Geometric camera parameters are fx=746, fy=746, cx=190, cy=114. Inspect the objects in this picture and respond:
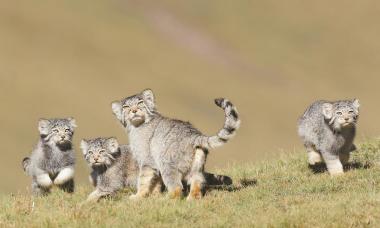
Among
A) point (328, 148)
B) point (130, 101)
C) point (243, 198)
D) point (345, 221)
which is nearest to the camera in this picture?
point (345, 221)

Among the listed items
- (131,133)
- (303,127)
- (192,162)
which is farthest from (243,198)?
(303,127)

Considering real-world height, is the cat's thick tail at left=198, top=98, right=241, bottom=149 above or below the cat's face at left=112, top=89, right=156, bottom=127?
below

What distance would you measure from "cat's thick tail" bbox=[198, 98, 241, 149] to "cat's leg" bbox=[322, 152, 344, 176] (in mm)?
2996

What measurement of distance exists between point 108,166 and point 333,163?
4376mm

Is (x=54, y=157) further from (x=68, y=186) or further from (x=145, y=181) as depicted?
(x=145, y=181)

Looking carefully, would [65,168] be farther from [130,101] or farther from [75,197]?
[130,101]

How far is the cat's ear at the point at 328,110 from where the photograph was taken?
48.3ft

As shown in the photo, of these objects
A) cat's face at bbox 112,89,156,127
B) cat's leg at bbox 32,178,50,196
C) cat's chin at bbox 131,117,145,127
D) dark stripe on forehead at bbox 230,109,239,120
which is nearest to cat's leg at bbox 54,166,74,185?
cat's leg at bbox 32,178,50,196

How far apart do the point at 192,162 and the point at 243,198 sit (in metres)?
1.06

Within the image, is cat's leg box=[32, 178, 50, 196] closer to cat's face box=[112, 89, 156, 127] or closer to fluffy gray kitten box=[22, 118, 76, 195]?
fluffy gray kitten box=[22, 118, 76, 195]

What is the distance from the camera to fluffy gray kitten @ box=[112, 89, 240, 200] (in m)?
12.5

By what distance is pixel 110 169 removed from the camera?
14234 millimetres

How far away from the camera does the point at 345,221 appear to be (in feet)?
33.4

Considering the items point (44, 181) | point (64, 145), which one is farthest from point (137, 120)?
point (44, 181)
